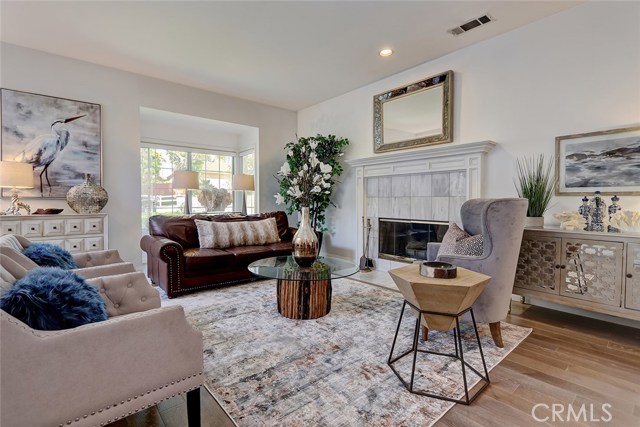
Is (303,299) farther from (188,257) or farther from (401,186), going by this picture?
(401,186)

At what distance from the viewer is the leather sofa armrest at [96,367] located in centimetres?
98

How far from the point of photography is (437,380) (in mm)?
1812

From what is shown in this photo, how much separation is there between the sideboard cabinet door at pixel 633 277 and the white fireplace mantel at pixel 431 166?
141 centimetres

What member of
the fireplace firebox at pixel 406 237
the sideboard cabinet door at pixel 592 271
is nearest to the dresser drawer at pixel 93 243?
the fireplace firebox at pixel 406 237

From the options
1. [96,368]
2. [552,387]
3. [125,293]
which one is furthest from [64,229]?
[552,387]

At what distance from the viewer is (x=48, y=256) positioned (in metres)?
1.98

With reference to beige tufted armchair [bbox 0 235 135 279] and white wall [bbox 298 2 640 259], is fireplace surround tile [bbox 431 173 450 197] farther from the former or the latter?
beige tufted armchair [bbox 0 235 135 279]

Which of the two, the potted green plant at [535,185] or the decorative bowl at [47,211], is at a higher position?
the potted green plant at [535,185]

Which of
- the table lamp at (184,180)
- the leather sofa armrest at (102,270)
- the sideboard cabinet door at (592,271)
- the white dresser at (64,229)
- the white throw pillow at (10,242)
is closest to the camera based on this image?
the white throw pillow at (10,242)

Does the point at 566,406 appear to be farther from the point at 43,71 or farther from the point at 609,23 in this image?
the point at 43,71

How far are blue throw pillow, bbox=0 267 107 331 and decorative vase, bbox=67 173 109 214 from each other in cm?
291

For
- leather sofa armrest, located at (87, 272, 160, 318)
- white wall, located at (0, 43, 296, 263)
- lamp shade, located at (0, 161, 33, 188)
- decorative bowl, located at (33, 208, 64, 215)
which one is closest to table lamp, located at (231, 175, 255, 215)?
white wall, located at (0, 43, 296, 263)

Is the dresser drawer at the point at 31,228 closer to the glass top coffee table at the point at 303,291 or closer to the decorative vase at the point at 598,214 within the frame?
the glass top coffee table at the point at 303,291

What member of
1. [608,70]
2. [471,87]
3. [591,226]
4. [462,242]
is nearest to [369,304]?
[462,242]
